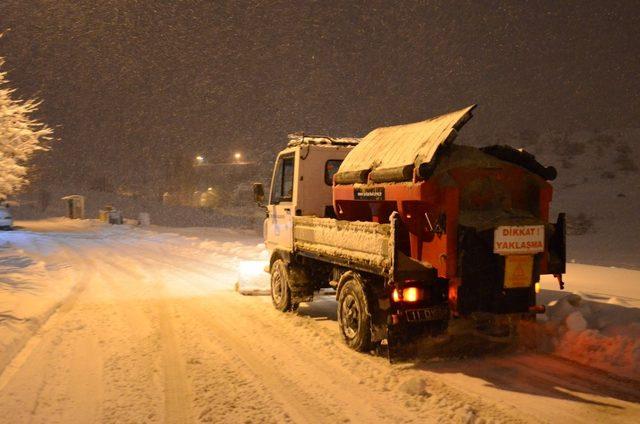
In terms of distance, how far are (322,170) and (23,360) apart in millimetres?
5210

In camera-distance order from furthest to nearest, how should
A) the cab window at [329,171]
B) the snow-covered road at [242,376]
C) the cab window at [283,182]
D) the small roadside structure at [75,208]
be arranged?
the small roadside structure at [75,208], the cab window at [283,182], the cab window at [329,171], the snow-covered road at [242,376]

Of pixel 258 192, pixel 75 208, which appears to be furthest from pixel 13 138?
pixel 75 208

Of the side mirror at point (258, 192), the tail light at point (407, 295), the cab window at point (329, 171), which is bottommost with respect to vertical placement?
the tail light at point (407, 295)

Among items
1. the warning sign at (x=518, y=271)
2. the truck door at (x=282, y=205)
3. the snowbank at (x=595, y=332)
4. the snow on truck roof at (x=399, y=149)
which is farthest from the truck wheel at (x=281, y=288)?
the warning sign at (x=518, y=271)

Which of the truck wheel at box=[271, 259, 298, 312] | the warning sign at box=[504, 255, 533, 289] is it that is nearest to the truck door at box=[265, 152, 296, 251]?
the truck wheel at box=[271, 259, 298, 312]

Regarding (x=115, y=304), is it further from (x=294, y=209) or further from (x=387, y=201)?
(x=387, y=201)

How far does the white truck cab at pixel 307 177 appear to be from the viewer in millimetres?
8977

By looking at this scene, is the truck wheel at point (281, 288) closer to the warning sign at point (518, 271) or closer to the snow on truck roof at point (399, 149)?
the snow on truck roof at point (399, 149)

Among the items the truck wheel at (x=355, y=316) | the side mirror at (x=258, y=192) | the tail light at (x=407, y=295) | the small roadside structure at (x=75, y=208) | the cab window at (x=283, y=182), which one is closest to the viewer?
the tail light at (x=407, y=295)

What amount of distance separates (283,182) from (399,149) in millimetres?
3285

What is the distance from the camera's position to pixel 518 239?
584cm

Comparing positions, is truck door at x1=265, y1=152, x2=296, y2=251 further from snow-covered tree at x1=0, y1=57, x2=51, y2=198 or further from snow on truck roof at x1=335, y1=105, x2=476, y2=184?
snow-covered tree at x1=0, y1=57, x2=51, y2=198

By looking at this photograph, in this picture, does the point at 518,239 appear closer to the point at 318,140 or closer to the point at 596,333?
the point at 596,333

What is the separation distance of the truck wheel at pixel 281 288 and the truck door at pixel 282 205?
363 millimetres
